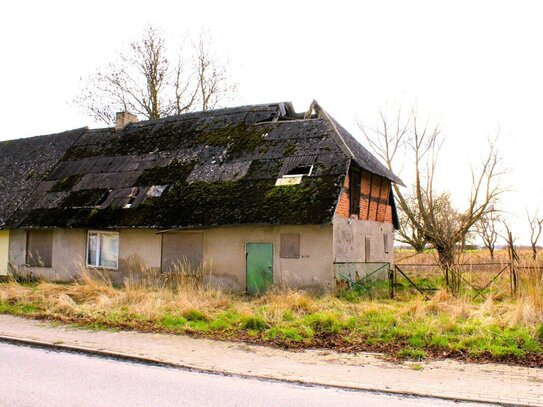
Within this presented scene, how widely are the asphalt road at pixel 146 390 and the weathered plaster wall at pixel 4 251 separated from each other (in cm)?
1503

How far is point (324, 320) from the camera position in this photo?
1040cm

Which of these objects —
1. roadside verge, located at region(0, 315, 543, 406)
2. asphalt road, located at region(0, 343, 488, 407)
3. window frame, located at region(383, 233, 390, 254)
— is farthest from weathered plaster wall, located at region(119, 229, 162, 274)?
asphalt road, located at region(0, 343, 488, 407)

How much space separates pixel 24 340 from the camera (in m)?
9.73

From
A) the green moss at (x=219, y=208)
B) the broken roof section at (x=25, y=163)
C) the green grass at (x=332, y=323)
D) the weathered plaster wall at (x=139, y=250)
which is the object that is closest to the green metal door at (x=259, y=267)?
the green moss at (x=219, y=208)

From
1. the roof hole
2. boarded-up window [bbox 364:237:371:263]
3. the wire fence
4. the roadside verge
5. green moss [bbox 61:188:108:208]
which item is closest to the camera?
the roadside verge

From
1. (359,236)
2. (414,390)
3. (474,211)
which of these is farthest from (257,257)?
(474,211)

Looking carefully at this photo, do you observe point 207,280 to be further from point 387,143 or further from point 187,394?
point 387,143

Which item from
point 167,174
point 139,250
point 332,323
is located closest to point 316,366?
point 332,323

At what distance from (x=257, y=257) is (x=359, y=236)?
451 centimetres

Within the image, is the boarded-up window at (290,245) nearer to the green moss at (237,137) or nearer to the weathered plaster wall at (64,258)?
the green moss at (237,137)

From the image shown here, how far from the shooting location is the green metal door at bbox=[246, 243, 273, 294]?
16594 mm

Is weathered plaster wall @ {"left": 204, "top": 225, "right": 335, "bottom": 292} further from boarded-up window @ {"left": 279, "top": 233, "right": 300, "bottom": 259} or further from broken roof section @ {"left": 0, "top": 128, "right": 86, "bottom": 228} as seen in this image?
broken roof section @ {"left": 0, "top": 128, "right": 86, "bottom": 228}

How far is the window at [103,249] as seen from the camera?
19312 mm

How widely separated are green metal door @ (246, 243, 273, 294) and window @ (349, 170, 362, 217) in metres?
3.60
